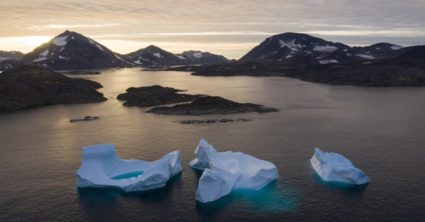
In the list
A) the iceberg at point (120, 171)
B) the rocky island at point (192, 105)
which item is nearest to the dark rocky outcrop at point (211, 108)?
the rocky island at point (192, 105)

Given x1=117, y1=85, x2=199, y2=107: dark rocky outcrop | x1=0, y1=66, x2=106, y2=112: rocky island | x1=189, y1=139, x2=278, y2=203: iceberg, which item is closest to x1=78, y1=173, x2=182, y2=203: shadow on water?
x1=189, y1=139, x2=278, y2=203: iceberg

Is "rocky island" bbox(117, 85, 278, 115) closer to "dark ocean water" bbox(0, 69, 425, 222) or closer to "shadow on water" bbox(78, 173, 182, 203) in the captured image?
"dark ocean water" bbox(0, 69, 425, 222)

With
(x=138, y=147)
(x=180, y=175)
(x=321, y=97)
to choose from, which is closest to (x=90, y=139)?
(x=138, y=147)

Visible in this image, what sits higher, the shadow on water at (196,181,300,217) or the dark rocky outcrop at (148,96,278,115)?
the dark rocky outcrop at (148,96,278,115)

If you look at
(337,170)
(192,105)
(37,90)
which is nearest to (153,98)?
(192,105)

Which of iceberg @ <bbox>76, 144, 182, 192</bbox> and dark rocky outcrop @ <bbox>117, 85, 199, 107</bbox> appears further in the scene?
Answer: dark rocky outcrop @ <bbox>117, 85, 199, 107</bbox>

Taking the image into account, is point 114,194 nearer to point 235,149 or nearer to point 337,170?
point 235,149

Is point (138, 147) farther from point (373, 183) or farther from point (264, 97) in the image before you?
point (264, 97)

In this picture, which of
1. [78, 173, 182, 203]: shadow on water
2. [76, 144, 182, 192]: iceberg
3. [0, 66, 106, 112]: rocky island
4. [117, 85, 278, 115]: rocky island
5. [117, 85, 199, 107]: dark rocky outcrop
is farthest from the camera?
[117, 85, 199, 107]: dark rocky outcrop
